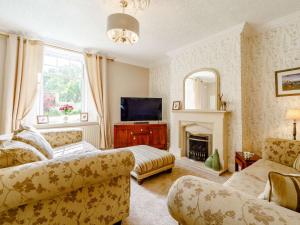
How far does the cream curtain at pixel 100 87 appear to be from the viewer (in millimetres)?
3660

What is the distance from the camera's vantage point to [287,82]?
7.79 feet

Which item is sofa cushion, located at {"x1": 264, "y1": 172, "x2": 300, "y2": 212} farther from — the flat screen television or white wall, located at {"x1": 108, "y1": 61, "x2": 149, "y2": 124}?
white wall, located at {"x1": 108, "y1": 61, "x2": 149, "y2": 124}

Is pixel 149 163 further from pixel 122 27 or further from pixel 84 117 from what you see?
pixel 84 117

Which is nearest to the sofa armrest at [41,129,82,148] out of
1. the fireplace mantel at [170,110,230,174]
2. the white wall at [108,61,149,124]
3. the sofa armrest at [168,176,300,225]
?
the white wall at [108,61,149,124]

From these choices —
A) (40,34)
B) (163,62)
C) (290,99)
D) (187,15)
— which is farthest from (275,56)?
(40,34)

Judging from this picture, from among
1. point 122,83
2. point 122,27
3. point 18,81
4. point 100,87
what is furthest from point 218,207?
point 122,83

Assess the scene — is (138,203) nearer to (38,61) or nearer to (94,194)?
(94,194)

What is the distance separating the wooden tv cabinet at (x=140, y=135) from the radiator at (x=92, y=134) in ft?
1.62

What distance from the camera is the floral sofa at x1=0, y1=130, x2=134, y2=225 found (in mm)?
916

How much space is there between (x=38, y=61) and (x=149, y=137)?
2912 mm

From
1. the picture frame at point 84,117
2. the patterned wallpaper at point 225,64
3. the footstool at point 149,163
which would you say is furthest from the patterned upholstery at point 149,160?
the picture frame at point 84,117

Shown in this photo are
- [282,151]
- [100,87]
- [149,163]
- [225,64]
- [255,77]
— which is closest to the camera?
[282,151]

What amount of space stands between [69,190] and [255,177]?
1.70m

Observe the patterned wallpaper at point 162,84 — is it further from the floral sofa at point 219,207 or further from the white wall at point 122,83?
the floral sofa at point 219,207
